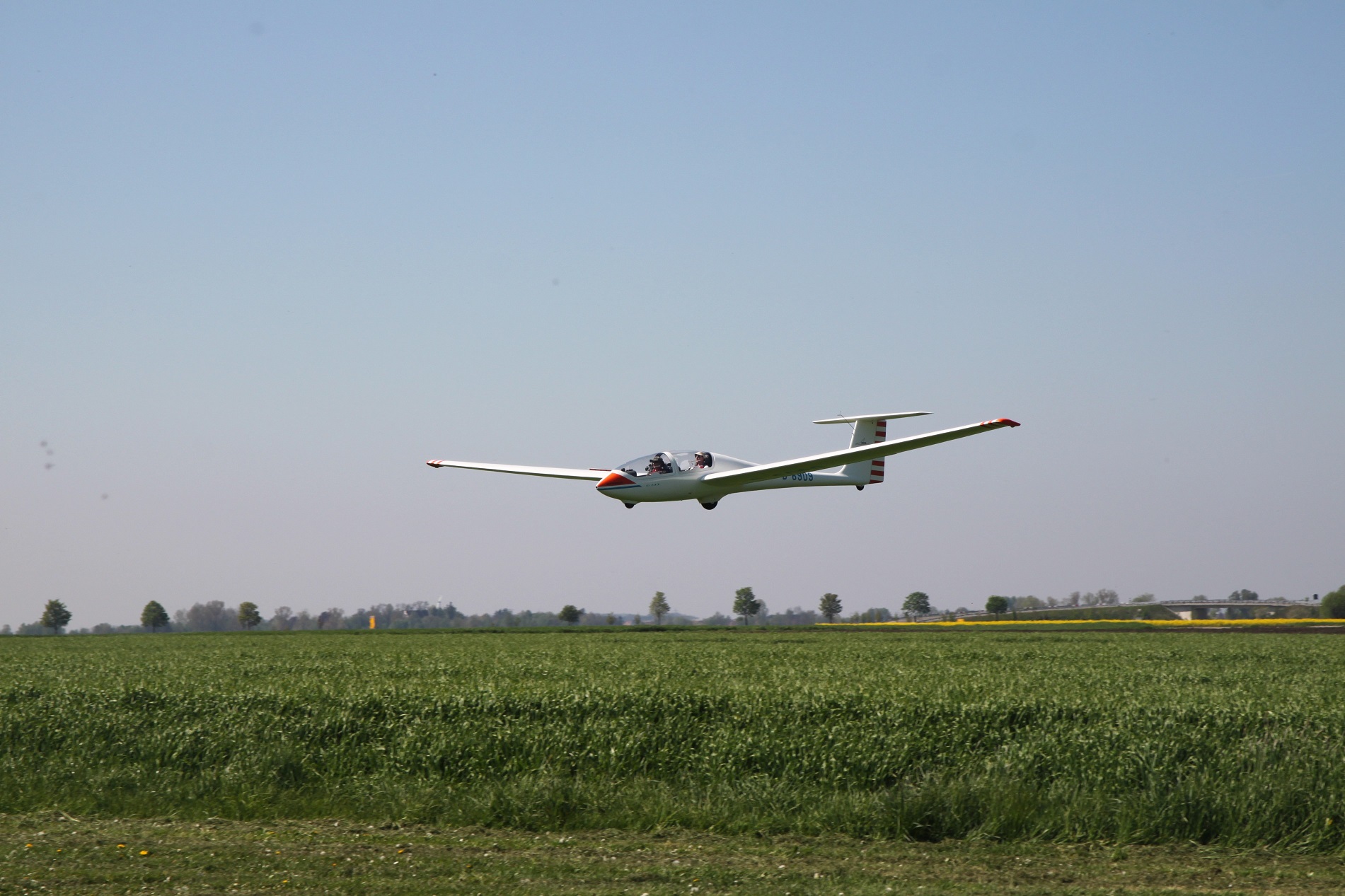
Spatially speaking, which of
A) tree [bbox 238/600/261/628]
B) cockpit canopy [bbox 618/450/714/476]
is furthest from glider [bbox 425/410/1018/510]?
tree [bbox 238/600/261/628]

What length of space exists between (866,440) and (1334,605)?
99460 millimetres

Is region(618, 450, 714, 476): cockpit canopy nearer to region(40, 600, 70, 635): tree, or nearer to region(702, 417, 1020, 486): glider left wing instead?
region(702, 417, 1020, 486): glider left wing

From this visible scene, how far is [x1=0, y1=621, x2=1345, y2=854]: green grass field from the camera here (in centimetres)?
1180

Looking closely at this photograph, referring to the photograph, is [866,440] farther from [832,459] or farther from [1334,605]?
[1334,605]

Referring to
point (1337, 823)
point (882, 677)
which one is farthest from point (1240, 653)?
point (1337, 823)

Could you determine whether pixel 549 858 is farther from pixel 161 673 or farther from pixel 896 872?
pixel 161 673

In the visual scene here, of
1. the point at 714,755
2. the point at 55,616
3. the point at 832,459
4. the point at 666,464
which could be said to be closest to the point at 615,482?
the point at 666,464

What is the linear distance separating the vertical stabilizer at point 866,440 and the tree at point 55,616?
191606 mm

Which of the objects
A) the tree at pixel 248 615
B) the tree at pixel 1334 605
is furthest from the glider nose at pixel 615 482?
the tree at pixel 248 615

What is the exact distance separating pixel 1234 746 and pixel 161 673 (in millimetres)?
20139

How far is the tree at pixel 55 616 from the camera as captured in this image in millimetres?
192550

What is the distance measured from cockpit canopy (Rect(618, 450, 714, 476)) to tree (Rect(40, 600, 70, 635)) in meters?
193

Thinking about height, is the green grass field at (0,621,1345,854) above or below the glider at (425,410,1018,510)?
below

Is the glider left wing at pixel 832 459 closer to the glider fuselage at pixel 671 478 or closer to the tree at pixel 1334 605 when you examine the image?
the glider fuselage at pixel 671 478
